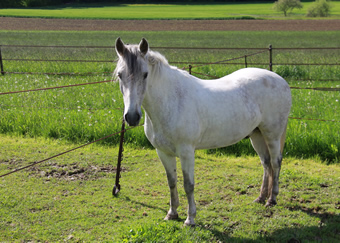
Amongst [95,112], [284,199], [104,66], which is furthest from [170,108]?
[104,66]

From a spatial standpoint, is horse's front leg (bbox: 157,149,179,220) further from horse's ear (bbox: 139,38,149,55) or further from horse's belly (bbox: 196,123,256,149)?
horse's ear (bbox: 139,38,149,55)

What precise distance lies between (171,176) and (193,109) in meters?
0.97

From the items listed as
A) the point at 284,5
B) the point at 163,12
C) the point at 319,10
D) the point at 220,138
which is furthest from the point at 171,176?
the point at 284,5

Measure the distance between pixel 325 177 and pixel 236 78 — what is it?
2.48 meters

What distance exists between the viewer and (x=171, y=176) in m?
4.71

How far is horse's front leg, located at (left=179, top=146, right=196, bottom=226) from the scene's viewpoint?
425 cm

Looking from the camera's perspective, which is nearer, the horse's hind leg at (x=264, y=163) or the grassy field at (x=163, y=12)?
the horse's hind leg at (x=264, y=163)

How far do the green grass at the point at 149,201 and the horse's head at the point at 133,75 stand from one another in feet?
4.38

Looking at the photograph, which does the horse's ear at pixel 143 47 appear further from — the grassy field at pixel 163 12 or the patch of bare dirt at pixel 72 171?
the grassy field at pixel 163 12

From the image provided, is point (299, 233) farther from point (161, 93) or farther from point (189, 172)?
point (161, 93)

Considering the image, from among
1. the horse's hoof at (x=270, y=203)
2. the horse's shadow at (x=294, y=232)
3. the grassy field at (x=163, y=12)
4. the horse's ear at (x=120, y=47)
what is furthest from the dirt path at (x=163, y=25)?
the horse's shadow at (x=294, y=232)

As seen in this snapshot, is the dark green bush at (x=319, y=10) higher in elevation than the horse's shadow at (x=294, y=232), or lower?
higher

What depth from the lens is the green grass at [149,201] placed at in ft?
14.5

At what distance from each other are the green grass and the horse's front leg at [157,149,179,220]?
17 centimetres
